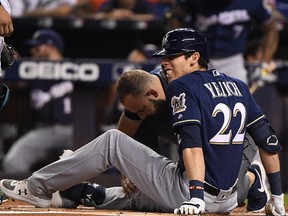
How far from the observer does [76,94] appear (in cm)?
900

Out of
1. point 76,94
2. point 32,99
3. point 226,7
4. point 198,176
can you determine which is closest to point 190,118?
point 198,176

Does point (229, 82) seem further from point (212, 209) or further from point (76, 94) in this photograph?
point (76, 94)

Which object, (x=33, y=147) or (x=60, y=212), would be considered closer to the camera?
(x=60, y=212)

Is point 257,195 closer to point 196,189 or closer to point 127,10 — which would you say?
point 196,189

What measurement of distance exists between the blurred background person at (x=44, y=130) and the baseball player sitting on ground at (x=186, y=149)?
3.50 metres

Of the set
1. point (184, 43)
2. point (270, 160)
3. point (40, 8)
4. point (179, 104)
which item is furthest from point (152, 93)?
point (40, 8)

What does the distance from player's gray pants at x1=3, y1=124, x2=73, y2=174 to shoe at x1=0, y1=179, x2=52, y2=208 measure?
3.49m

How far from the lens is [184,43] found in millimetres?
5340

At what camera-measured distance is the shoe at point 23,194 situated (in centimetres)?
568

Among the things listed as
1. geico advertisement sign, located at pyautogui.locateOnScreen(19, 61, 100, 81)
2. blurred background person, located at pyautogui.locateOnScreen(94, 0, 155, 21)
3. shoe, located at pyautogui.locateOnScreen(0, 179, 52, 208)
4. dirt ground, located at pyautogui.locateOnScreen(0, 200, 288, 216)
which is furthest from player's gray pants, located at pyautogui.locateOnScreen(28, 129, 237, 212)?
blurred background person, located at pyautogui.locateOnScreen(94, 0, 155, 21)

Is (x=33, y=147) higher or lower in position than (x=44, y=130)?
lower

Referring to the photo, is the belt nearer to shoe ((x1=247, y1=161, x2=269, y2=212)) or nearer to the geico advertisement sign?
shoe ((x1=247, y1=161, x2=269, y2=212))

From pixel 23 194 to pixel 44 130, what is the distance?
151 inches

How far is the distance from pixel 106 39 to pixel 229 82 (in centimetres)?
533
